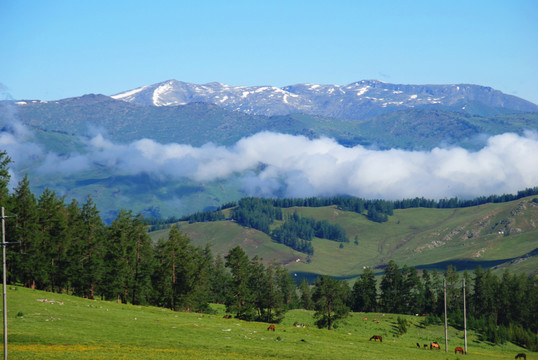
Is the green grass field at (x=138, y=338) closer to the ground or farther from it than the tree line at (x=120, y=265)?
closer to the ground

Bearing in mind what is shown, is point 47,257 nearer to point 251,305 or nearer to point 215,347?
point 251,305

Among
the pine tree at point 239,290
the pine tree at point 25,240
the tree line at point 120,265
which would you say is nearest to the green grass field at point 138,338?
the pine tree at point 25,240

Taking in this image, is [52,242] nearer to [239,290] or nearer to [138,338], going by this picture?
[239,290]

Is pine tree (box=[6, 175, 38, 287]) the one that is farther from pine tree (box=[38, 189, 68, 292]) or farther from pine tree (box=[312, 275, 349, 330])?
pine tree (box=[312, 275, 349, 330])

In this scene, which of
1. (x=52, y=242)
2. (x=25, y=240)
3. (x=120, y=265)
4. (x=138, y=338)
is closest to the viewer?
(x=138, y=338)

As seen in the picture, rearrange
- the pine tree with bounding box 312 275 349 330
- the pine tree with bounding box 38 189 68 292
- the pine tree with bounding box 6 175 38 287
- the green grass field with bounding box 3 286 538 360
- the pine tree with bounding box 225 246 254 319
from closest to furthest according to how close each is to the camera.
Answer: the green grass field with bounding box 3 286 538 360 < the pine tree with bounding box 6 175 38 287 < the pine tree with bounding box 38 189 68 292 < the pine tree with bounding box 225 246 254 319 < the pine tree with bounding box 312 275 349 330

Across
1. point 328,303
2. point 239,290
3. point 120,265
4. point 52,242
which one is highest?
point 52,242

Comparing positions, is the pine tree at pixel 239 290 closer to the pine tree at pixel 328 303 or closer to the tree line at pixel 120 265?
the tree line at pixel 120 265

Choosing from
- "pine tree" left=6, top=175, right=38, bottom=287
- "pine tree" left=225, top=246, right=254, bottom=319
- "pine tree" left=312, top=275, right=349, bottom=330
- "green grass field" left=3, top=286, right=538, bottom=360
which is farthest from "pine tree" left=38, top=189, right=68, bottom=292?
"pine tree" left=312, top=275, right=349, bottom=330

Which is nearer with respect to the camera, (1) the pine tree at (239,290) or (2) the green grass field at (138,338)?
(2) the green grass field at (138,338)

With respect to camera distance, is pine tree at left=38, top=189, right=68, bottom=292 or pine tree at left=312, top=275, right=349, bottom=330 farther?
pine tree at left=312, top=275, right=349, bottom=330

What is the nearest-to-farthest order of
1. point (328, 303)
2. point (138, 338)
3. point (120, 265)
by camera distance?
point (138, 338)
point (120, 265)
point (328, 303)

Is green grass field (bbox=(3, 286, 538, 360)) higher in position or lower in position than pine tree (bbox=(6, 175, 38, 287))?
lower

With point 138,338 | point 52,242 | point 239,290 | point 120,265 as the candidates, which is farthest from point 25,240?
point 239,290
